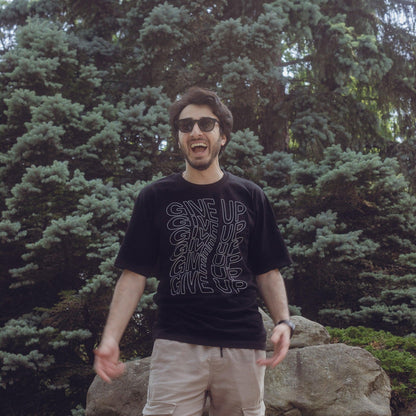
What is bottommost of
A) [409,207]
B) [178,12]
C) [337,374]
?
[337,374]

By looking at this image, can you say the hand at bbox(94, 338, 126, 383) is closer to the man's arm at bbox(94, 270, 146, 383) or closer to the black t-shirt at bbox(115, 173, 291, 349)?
the man's arm at bbox(94, 270, 146, 383)

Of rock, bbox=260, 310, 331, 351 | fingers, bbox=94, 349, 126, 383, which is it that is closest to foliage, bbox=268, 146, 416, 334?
rock, bbox=260, 310, 331, 351

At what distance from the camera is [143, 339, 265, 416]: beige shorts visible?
2084 mm

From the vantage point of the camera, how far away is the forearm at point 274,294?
2305mm

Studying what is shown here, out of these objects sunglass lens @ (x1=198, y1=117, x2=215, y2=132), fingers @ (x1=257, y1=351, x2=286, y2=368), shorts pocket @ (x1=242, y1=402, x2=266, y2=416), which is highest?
sunglass lens @ (x1=198, y1=117, x2=215, y2=132)

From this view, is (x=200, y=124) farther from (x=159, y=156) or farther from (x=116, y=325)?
(x=159, y=156)

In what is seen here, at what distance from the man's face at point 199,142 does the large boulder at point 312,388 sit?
2211mm

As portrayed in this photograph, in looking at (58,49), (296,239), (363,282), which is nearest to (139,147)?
(58,49)

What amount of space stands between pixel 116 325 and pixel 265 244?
0.75 metres

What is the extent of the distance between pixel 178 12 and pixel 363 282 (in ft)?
14.6

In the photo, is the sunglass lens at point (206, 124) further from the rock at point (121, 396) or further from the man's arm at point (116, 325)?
the rock at point (121, 396)

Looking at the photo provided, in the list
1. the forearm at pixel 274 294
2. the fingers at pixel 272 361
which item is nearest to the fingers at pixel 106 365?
the fingers at pixel 272 361

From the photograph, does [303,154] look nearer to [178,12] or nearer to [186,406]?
[178,12]

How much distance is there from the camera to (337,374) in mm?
3910
